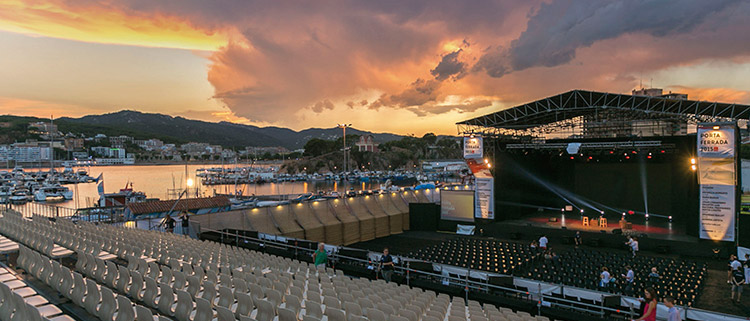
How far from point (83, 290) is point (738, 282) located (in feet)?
63.4

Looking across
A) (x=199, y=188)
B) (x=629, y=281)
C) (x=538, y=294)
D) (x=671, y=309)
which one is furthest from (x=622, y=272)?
(x=199, y=188)

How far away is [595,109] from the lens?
85.1 feet

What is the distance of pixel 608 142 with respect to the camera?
25156mm

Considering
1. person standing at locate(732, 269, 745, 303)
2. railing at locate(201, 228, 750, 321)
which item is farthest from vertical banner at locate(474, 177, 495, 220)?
railing at locate(201, 228, 750, 321)

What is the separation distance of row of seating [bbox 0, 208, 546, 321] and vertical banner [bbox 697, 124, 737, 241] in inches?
751

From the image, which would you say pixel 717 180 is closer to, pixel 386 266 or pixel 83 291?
pixel 386 266

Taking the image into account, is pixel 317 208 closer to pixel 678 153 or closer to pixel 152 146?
pixel 678 153

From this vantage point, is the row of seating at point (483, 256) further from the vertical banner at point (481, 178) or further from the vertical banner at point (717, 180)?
the vertical banner at point (717, 180)

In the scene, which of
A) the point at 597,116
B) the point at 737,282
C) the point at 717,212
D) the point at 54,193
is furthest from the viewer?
the point at 54,193

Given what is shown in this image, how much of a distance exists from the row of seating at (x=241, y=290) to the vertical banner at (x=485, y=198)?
19.9 m

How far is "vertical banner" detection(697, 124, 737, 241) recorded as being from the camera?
20.5 meters

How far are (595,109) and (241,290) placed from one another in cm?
2518

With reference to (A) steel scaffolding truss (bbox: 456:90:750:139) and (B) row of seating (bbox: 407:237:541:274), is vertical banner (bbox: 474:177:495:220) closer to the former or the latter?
(A) steel scaffolding truss (bbox: 456:90:750:139)

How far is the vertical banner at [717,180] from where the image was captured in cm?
2053
